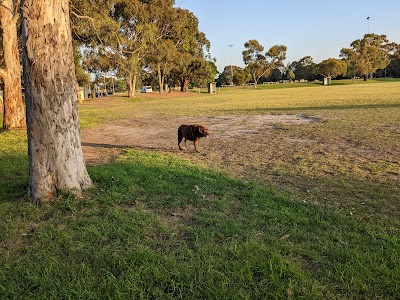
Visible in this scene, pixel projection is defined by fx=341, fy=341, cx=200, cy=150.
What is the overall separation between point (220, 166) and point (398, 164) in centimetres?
337

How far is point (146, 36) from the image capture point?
2830 centimetres

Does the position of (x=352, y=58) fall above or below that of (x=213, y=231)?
above

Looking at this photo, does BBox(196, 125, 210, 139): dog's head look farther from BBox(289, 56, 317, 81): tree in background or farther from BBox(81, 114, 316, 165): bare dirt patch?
BBox(289, 56, 317, 81): tree in background

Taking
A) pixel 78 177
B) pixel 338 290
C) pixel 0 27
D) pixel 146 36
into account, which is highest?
→ pixel 146 36

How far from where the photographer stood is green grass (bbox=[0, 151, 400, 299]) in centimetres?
259

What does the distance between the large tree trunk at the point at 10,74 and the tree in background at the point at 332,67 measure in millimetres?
89440

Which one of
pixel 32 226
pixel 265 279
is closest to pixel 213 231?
pixel 265 279

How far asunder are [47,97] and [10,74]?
34.2ft

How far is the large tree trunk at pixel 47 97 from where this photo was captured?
428cm

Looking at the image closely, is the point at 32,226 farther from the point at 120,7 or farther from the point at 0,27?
the point at 120,7

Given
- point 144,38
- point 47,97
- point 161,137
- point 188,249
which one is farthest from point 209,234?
point 144,38

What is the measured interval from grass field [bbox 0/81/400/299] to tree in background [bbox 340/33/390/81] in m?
93.7

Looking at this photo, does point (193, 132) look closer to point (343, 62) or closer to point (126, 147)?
point (126, 147)

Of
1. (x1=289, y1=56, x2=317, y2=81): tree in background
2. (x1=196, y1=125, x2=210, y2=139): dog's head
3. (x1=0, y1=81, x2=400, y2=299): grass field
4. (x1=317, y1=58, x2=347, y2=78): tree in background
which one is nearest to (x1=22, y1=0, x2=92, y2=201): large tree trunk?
(x1=0, y1=81, x2=400, y2=299): grass field
